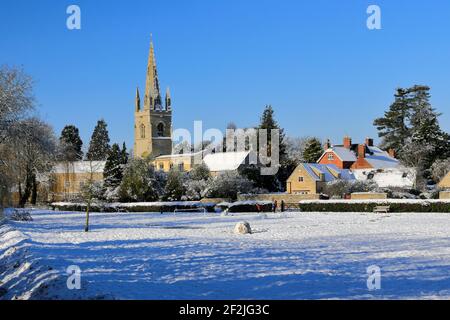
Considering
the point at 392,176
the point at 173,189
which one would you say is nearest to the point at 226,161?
the point at 173,189

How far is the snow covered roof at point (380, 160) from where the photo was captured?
85.0 meters

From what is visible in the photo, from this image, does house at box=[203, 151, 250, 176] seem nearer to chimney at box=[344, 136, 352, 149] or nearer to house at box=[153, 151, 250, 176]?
house at box=[153, 151, 250, 176]

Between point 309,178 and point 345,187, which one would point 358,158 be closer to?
point 309,178

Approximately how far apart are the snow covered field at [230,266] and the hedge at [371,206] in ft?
77.8

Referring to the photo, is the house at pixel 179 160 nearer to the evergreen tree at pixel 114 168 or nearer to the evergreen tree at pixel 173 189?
the evergreen tree at pixel 114 168

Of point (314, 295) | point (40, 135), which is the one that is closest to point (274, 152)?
point (40, 135)

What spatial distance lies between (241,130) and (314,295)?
88535 mm

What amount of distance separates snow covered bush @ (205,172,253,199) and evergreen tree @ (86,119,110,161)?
42.6 meters

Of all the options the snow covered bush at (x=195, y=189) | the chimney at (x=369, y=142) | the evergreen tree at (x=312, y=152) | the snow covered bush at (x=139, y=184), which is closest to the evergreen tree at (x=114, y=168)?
the snow covered bush at (x=139, y=184)

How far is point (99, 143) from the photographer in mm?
110625

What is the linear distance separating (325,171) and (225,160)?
74.2 ft
